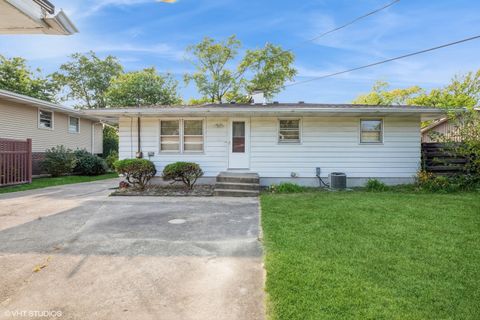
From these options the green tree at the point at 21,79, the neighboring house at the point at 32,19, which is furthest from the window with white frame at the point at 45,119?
the green tree at the point at 21,79

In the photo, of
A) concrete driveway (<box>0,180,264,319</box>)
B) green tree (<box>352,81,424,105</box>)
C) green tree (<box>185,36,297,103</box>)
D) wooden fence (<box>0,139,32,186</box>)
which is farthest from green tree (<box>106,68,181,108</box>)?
green tree (<box>352,81,424,105</box>)

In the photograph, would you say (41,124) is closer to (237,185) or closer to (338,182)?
(237,185)

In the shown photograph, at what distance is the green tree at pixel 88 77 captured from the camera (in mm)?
29703

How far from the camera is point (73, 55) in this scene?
29.5 metres

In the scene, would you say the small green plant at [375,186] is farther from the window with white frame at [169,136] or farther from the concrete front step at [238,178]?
the window with white frame at [169,136]

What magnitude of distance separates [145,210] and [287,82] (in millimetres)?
23390

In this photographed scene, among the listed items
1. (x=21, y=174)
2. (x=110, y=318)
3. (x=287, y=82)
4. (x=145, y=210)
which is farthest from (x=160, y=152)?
(x=287, y=82)

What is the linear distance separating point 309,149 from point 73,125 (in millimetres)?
14226

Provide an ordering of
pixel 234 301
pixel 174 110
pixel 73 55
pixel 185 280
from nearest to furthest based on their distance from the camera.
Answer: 1. pixel 234 301
2. pixel 185 280
3. pixel 174 110
4. pixel 73 55

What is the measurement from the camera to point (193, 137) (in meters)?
9.56

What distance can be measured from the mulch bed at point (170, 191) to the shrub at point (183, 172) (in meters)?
0.31

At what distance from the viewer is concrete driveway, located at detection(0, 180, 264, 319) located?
2305 millimetres

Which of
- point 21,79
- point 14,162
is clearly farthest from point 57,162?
point 21,79

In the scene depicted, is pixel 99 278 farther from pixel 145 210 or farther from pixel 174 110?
pixel 174 110
